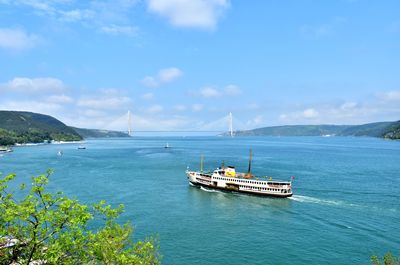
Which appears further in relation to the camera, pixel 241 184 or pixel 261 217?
pixel 241 184

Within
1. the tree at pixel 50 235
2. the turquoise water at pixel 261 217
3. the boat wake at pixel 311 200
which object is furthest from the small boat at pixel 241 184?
the tree at pixel 50 235

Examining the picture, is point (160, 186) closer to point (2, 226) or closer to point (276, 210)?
point (276, 210)

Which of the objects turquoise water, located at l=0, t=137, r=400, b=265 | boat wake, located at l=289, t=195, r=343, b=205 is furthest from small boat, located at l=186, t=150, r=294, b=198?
turquoise water, located at l=0, t=137, r=400, b=265

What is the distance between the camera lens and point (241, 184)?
82062 mm

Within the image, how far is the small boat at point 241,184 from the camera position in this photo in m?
76.6

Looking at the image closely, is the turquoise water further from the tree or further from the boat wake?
the tree

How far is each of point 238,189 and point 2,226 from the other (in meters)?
69.1

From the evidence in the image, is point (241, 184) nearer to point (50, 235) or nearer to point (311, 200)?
point (311, 200)

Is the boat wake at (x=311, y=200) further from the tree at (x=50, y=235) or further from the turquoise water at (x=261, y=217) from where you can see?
the tree at (x=50, y=235)

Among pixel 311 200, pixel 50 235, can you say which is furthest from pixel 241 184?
pixel 50 235

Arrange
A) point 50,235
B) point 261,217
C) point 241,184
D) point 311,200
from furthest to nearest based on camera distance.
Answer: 1. point 241,184
2. point 311,200
3. point 261,217
4. point 50,235

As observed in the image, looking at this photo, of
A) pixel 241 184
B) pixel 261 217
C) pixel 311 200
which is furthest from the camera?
pixel 241 184

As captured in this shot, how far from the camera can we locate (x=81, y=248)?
1700cm

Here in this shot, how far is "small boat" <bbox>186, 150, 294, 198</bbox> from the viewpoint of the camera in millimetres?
76562
